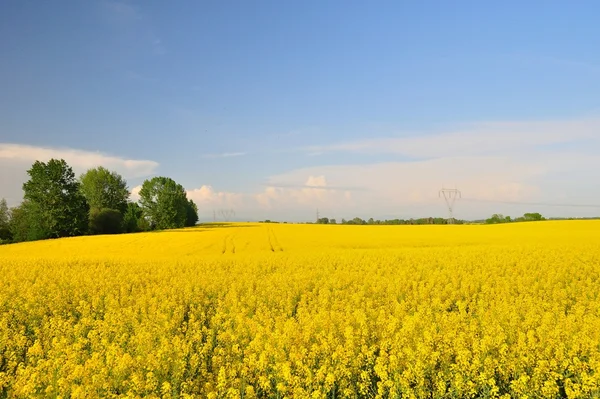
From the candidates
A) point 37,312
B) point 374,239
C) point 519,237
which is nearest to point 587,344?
point 37,312

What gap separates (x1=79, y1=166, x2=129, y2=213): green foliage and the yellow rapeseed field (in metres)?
55.7

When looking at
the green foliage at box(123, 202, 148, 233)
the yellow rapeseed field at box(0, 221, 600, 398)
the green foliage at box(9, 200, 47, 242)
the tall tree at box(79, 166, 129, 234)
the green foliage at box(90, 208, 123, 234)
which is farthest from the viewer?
the tall tree at box(79, 166, 129, 234)

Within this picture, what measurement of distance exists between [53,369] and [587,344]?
33.1 ft

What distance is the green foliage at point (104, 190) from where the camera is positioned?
243ft

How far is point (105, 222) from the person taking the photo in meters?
57.5

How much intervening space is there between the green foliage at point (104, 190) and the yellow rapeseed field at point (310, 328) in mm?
55743

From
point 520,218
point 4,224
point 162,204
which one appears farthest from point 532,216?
point 4,224

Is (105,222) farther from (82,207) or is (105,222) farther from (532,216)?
(532,216)

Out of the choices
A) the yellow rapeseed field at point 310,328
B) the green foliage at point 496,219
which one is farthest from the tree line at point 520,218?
the yellow rapeseed field at point 310,328

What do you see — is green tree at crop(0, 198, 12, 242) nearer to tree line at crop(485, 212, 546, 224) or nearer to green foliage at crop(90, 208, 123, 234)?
green foliage at crop(90, 208, 123, 234)

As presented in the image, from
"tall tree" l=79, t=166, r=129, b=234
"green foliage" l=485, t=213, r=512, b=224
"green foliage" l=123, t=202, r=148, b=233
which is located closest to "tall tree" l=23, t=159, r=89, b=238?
"green foliage" l=123, t=202, r=148, b=233

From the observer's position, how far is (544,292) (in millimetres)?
14617

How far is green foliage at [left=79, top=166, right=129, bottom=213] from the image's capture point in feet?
243

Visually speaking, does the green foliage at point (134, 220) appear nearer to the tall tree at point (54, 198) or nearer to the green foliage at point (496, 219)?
the tall tree at point (54, 198)
